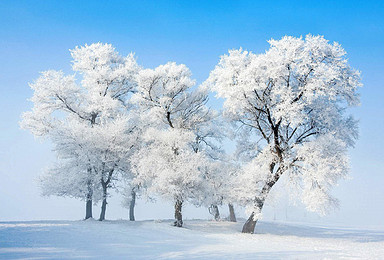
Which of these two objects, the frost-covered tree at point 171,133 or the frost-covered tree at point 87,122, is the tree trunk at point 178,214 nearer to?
the frost-covered tree at point 171,133

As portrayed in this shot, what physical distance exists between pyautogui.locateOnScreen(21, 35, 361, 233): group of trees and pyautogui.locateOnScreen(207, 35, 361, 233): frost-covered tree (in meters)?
0.07

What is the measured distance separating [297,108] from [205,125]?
918 centimetres

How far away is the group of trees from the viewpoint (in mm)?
19750

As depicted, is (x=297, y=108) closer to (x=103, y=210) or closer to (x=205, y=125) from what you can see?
(x=205, y=125)

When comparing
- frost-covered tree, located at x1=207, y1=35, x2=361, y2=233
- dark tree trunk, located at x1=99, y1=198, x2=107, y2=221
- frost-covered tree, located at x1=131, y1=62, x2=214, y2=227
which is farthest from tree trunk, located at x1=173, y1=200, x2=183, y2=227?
dark tree trunk, located at x1=99, y1=198, x2=107, y2=221

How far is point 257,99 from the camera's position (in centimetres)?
2145

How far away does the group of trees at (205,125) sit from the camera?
19750 millimetres

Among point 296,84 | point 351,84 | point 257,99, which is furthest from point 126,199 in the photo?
point 351,84

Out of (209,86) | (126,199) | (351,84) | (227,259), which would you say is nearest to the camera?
(227,259)

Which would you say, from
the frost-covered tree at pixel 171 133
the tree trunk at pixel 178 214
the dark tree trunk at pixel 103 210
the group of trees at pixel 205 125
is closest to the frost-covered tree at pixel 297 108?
the group of trees at pixel 205 125

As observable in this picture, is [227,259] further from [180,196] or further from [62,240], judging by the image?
[180,196]

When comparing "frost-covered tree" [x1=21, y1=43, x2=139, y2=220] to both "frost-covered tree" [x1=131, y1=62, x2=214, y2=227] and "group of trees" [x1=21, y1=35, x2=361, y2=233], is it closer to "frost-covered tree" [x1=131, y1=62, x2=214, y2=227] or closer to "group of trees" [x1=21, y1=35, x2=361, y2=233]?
"group of trees" [x1=21, y1=35, x2=361, y2=233]

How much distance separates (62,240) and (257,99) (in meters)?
15.1

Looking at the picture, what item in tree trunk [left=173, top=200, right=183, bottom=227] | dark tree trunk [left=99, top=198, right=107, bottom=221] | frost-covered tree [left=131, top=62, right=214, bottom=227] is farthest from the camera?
dark tree trunk [left=99, top=198, right=107, bottom=221]
